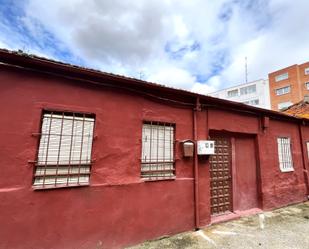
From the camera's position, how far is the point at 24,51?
3.41 metres

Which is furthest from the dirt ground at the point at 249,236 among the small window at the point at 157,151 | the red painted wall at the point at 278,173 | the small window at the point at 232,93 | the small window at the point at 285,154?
the small window at the point at 232,93

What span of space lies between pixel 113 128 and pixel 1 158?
197 centimetres

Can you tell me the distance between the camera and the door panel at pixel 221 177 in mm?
5934

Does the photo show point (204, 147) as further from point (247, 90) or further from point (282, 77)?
point (247, 90)

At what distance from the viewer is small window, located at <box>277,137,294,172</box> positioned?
25.1 feet

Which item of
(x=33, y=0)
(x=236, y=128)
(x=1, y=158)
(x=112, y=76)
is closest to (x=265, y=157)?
(x=236, y=128)

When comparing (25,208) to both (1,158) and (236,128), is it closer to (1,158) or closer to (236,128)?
(1,158)

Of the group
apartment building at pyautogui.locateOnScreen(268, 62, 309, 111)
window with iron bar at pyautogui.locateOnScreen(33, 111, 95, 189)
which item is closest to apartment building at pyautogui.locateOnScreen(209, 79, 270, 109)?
apartment building at pyautogui.locateOnScreen(268, 62, 309, 111)

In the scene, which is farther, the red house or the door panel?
the door panel

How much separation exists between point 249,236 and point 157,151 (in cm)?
297

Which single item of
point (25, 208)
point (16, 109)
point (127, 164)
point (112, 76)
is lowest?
point (25, 208)

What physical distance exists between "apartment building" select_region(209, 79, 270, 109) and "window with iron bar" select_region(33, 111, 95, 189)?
4153cm

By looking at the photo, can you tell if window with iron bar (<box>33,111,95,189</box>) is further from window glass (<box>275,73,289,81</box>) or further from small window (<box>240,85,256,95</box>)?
small window (<box>240,85,256,95</box>)

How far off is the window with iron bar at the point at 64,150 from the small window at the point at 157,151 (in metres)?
1.31
